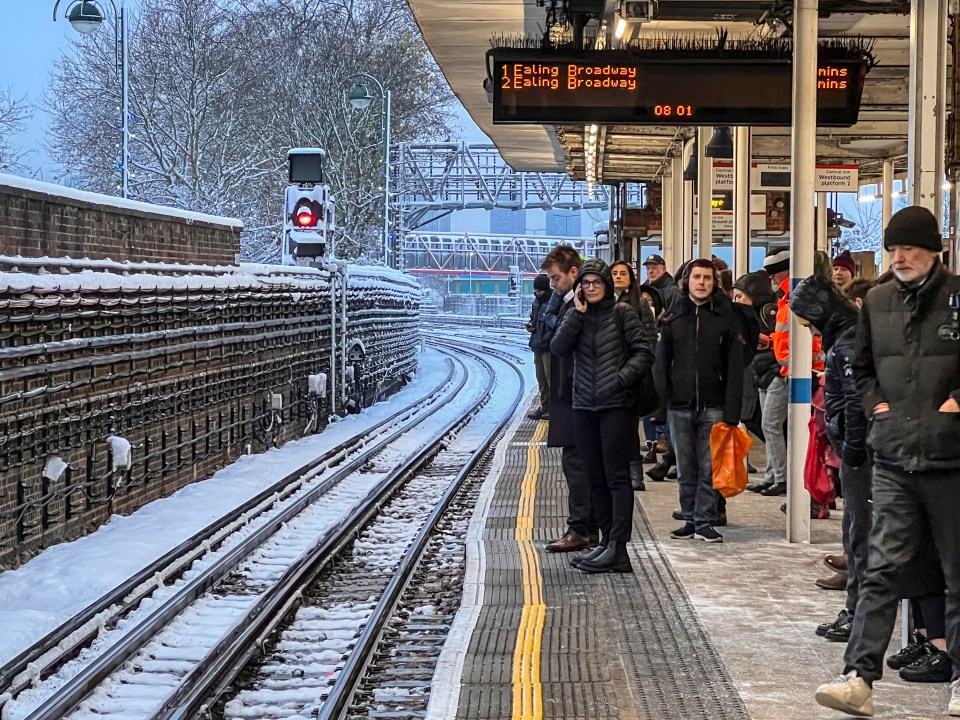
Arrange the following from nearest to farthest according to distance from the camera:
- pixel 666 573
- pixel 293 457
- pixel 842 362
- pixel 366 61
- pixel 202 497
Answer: pixel 842 362 → pixel 666 573 → pixel 202 497 → pixel 293 457 → pixel 366 61

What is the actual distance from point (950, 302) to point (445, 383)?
27104mm

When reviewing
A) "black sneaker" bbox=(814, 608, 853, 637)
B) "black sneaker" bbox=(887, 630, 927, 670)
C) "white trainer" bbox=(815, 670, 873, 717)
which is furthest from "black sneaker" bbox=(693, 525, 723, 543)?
"white trainer" bbox=(815, 670, 873, 717)

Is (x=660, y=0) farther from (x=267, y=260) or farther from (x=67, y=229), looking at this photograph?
(x=267, y=260)

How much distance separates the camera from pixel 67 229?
41.7ft

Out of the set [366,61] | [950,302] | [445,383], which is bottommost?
[445,383]

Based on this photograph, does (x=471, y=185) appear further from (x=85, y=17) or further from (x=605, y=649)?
(x=605, y=649)

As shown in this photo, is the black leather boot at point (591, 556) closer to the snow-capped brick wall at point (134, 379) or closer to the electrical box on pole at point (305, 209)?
the snow-capped brick wall at point (134, 379)

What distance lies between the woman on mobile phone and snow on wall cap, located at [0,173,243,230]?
495 centimetres

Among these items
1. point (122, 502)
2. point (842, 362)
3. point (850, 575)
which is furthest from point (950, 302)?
point (122, 502)

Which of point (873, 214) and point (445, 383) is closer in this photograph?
point (445, 383)

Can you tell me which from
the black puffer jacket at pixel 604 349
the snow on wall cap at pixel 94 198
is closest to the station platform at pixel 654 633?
the black puffer jacket at pixel 604 349

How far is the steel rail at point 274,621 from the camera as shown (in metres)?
6.60

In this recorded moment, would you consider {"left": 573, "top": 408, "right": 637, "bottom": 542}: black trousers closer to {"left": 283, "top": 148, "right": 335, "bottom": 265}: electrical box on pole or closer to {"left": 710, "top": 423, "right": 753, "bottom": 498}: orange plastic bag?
{"left": 710, "top": 423, "right": 753, "bottom": 498}: orange plastic bag

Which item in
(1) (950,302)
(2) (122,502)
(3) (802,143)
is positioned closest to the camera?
(1) (950,302)
